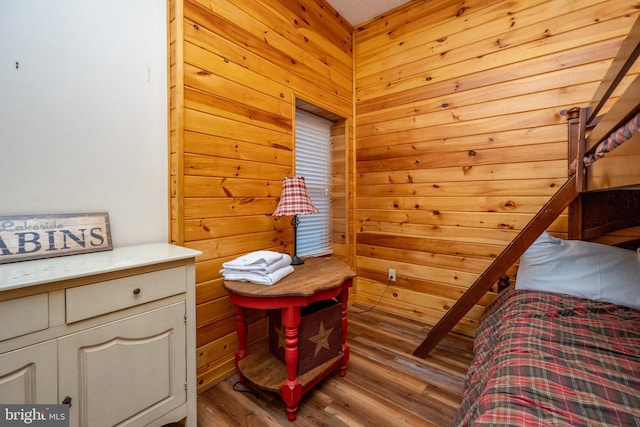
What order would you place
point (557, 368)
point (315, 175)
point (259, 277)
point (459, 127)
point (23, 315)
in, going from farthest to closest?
1. point (315, 175)
2. point (459, 127)
3. point (259, 277)
4. point (557, 368)
5. point (23, 315)

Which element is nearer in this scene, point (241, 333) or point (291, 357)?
point (291, 357)

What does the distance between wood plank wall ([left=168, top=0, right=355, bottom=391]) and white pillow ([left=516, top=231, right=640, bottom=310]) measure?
5.41 feet

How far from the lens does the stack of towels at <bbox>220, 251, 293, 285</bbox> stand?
1406 millimetres

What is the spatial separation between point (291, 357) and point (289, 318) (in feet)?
0.66

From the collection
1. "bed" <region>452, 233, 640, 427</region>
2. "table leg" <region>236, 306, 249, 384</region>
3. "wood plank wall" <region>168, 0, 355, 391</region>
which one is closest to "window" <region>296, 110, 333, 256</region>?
"wood plank wall" <region>168, 0, 355, 391</region>

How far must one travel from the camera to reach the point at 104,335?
37.8 inches

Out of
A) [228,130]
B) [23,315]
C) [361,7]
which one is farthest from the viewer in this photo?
[361,7]

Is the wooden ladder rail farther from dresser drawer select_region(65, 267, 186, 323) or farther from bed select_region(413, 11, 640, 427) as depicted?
dresser drawer select_region(65, 267, 186, 323)

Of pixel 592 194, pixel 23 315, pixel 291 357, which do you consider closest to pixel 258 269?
pixel 291 357

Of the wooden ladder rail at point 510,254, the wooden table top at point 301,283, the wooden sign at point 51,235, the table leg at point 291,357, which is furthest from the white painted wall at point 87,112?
the wooden ladder rail at point 510,254

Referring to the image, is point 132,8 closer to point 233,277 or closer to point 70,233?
point 70,233

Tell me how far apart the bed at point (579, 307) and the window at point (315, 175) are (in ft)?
4.14

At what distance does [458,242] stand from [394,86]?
5.04ft

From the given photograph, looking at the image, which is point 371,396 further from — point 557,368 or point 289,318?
point 557,368
